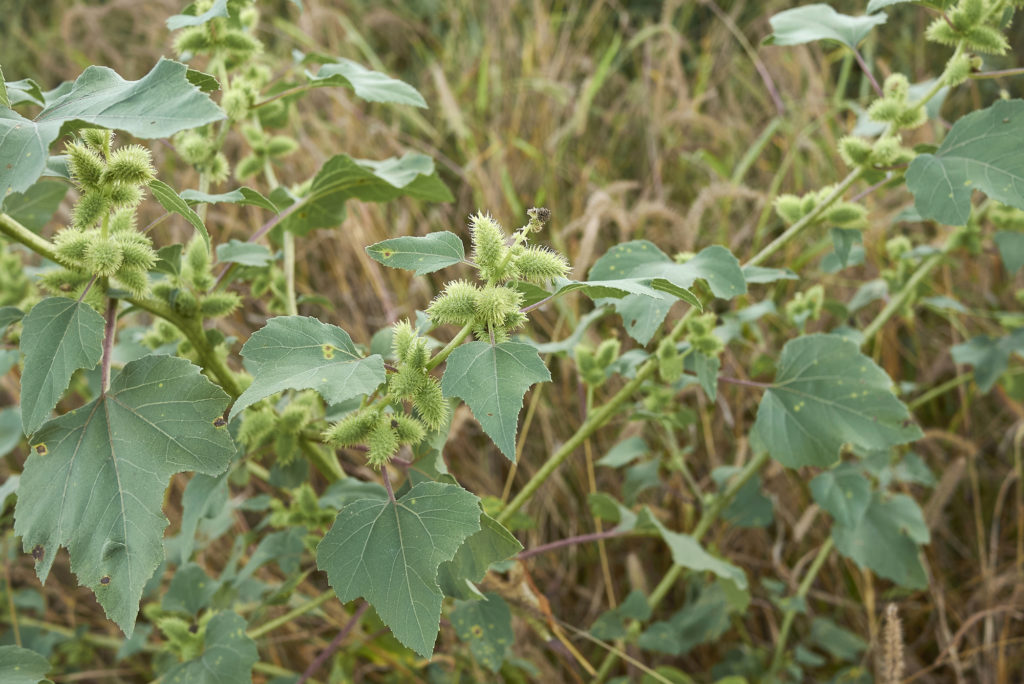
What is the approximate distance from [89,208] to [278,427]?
0.38 m

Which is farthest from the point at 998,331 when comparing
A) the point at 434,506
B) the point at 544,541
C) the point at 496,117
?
the point at 434,506

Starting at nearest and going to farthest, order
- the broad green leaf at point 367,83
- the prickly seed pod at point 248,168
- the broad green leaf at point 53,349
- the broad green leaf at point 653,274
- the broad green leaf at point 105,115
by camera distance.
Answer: the broad green leaf at point 105,115
the broad green leaf at point 53,349
the broad green leaf at point 653,274
the broad green leaf at point 367,83
the prickly seed pod at point 248,168

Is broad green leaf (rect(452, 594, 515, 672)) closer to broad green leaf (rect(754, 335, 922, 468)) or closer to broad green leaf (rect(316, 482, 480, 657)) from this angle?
broad green leaf (rect(316, 482, 480, 657))

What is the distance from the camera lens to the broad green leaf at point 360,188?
1.26m

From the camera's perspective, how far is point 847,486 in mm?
1506

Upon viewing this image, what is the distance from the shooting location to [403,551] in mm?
887

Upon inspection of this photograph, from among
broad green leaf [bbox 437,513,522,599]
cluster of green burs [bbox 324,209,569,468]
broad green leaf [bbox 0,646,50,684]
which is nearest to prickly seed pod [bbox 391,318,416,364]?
cluster of green burs [bbox 324,209,569,468]

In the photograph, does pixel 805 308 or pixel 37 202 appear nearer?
pixel 37 202

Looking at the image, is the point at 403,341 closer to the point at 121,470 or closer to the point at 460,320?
the point at 460,320

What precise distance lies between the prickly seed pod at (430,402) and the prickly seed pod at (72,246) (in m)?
0.43

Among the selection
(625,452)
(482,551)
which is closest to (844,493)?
(625,452)

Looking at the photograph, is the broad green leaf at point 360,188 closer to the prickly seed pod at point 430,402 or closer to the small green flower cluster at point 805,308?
the prickly seed pod at point 430,402

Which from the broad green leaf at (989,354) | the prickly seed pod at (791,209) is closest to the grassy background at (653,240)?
the broad green leaf at (989,354)

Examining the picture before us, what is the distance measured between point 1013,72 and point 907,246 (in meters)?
0.63
